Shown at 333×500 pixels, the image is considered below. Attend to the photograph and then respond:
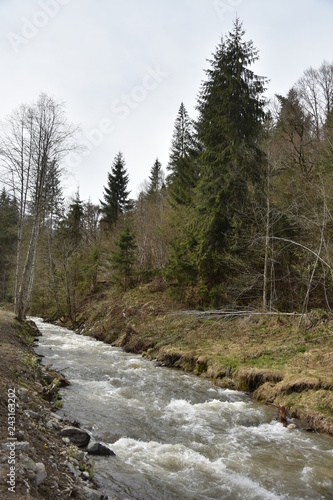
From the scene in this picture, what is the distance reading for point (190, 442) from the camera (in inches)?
225

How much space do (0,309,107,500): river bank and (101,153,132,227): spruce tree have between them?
30.3 meters

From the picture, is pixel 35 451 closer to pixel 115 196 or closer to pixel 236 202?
pixel 236 202

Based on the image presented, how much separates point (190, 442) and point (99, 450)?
1664 mm

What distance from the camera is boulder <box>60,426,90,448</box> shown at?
5.01 metres

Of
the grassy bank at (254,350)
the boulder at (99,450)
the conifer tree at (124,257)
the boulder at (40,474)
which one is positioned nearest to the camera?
the boulder at (40,474)

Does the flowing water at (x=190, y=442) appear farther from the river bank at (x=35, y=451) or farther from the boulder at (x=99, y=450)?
the river bank at (x=35, y=451)

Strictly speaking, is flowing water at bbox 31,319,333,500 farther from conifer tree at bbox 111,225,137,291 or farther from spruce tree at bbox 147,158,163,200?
spruce tree at bbox 147,158,163,200

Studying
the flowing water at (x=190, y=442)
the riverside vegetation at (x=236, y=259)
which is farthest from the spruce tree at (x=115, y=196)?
the flowing water at (x=190, y=442)

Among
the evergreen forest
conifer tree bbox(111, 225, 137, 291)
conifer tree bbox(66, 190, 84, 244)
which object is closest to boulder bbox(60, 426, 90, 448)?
the evergreen forest

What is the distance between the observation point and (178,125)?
27766 millimetres

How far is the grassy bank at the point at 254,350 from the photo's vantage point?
741 centimetres

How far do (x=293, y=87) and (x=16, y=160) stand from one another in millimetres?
22572

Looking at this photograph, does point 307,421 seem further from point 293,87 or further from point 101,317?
point 293,87

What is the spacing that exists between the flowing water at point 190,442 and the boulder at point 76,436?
0.50 meters
